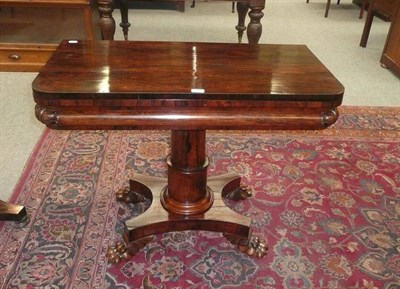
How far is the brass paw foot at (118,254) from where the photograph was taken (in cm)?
144

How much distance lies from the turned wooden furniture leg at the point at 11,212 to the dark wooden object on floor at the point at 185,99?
17.4 inches

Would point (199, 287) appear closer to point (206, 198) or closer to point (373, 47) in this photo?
point (206, 198)

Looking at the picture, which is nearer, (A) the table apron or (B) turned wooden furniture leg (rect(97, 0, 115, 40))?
(A) the table apron

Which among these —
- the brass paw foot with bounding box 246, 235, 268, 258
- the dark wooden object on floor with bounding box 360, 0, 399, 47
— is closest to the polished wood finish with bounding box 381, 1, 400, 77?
the dark wooden object on floor with bounding box 360, 0, 399, 47

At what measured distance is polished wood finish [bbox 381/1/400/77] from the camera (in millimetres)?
3217

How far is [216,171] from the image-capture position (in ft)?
6.54

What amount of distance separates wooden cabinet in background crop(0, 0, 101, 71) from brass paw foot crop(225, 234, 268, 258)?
2.23 metres

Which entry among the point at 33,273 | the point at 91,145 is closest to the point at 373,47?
the point at 91,145

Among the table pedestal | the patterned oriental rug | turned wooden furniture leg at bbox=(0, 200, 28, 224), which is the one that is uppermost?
the table pedestal

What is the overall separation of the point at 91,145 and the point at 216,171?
0.73m

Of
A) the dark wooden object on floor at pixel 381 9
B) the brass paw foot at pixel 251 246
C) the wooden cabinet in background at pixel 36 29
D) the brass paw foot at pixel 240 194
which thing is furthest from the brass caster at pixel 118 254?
the dark wooden object on floor at pixel 381 9

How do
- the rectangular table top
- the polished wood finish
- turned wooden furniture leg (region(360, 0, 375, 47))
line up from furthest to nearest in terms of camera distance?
turned wooden furniture leg (region(360, 0, 375, 47)) < the polished wood finish < the rectangular table top

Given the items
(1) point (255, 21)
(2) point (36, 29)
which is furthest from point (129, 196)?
(2) point (36, 29)

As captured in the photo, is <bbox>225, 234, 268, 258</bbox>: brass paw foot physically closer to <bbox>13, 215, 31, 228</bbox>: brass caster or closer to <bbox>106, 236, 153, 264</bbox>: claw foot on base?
<bbox>106, 236, 153, 264</bbox>: claw foot on base
